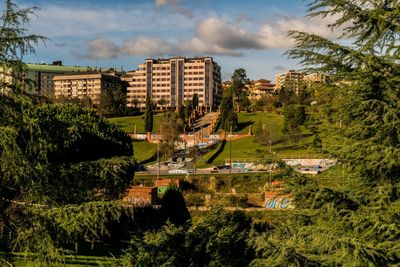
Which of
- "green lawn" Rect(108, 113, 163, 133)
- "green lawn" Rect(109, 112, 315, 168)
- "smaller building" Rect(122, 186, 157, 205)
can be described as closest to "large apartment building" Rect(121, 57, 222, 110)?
"green lawn" Rect(108, 113, 163, 133)

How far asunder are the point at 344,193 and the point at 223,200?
110 ft

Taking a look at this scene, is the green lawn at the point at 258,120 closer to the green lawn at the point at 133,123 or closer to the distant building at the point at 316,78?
the green lawn at the point at 133,123

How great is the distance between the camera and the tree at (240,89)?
10706 centimetres

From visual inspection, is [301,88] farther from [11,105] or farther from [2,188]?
[2,188]

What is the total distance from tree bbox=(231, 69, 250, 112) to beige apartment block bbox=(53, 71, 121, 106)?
151ft

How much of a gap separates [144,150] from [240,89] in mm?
51377

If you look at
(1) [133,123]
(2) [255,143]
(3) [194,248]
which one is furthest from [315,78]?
(1) [133,123]

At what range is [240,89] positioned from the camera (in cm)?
11806

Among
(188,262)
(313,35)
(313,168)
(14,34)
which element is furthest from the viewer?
(313,168)

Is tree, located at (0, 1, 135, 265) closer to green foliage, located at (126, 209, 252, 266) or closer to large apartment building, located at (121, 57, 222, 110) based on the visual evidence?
green foliage, located at (126, 209, 252, 266)

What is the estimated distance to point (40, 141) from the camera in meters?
7.62

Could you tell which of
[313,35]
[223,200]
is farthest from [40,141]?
[223,200]

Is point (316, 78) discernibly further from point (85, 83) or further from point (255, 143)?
point (85, 83)

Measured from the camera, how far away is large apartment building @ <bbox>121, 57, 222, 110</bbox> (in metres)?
142
